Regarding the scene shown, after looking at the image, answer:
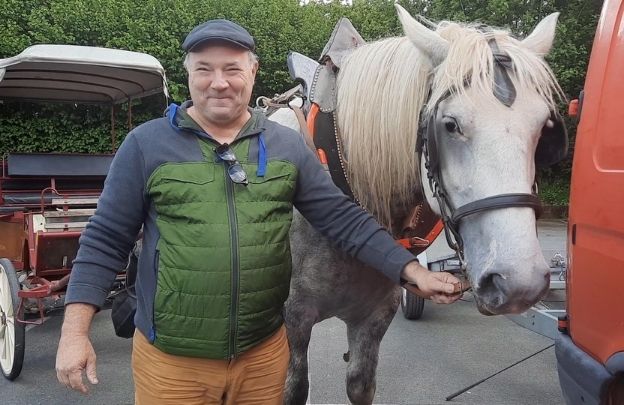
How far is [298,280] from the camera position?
7.06 ft

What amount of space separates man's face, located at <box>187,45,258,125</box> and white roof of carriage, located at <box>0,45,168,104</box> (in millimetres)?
3352

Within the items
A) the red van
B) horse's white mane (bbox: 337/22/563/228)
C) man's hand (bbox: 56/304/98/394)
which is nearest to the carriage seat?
horse's white mane (bbox: 337/22/563/228)

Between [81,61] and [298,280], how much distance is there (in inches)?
133

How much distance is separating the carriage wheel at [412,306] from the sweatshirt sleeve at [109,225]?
12.6ft

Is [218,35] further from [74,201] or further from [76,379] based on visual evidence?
[74,201]

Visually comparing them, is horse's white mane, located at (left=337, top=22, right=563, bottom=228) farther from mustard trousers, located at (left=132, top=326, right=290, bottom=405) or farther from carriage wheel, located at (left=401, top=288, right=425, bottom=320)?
carriage wheel, located at (left=401, top=288, right=425, bottom=320)

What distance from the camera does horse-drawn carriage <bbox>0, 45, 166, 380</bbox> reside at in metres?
4.04

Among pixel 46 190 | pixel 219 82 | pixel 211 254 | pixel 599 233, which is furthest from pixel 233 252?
pixel 46 190

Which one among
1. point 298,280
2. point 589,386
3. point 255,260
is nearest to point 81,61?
point 298,280

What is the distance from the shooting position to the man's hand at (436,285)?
1.60m

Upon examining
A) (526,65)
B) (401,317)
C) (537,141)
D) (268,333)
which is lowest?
(401,317)

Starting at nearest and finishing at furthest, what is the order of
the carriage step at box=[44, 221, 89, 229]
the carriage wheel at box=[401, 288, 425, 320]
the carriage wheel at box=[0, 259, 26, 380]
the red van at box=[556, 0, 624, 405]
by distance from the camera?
the red van at box=[556, 0, 624, 405] → the carriage wheel at box=[0, 259, 26, 380] → the carriage step at box=[44, 221, 89, 229] → the carriage wheel at box=[401, 288, 425, 320]

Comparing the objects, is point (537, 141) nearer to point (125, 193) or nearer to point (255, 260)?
point (255, 260)

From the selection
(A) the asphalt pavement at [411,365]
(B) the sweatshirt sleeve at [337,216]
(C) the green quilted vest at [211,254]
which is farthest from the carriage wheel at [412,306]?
(C) the green quilted vest at [211,254]
